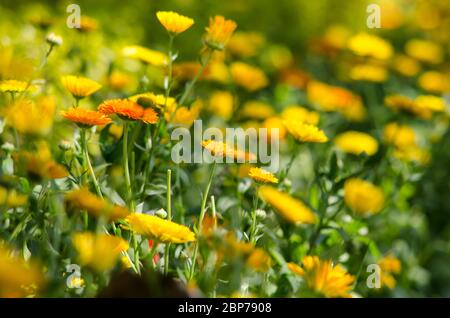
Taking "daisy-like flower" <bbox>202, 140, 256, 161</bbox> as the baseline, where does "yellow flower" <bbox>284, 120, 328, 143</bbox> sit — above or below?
above

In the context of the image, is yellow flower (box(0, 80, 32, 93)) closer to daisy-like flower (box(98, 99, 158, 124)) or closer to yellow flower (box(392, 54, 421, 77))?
daisy-like flower (box(98, 99, 158, 124))

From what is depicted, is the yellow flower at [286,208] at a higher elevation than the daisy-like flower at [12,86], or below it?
below

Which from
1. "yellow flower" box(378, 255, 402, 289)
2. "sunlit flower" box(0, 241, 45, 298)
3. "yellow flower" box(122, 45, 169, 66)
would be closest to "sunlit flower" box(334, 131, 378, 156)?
"yellow flower" box(378, 255, 402, 289)

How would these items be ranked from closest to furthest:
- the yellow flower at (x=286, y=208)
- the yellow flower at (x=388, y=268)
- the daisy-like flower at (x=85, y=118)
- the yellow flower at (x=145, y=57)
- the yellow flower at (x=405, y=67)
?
the daisy-like flower at (x=85, y=118) → the yellow flower at (x=286, y=208) → the yellow flower at (x=145, y=57) → the yellow flower at (x=388, y=268) → the yellow flower at (x=405, y=67)

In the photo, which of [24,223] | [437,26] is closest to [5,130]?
[24,223]

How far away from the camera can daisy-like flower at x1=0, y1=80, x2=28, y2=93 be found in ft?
5.50

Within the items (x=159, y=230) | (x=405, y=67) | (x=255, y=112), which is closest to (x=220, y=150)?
(x=159, y=230)

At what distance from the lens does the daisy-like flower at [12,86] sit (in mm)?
1677

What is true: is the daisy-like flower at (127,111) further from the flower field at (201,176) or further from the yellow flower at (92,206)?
the yellow flower at (92,206)

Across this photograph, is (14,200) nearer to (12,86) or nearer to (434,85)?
(12,86)

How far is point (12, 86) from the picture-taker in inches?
67.2

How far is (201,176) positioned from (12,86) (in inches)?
36.5

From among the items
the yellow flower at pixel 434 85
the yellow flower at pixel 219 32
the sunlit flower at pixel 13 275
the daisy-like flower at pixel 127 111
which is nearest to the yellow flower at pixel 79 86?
the daisy-like flower at pixel 127 111
